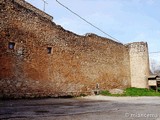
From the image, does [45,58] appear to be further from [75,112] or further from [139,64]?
[139,64]

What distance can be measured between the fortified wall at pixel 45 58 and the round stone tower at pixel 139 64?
4.18m

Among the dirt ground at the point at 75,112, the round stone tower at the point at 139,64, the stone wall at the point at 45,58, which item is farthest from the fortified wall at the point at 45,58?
the round stone tower at the point at 139,64

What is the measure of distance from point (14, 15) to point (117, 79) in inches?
495

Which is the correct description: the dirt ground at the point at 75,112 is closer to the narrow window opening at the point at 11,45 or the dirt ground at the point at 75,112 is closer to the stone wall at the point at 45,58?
the stone wall at the point at 45,58

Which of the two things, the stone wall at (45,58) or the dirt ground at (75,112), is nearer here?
the dirt ground at (75,112)

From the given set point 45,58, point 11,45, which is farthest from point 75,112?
point 45,58

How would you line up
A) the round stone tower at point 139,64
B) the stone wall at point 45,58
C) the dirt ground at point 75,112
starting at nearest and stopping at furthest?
the dirt ground at point 75,112, the stone wall at point 45,58, the round stone tower at point 139,64

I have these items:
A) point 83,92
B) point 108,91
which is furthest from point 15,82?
point 108,91

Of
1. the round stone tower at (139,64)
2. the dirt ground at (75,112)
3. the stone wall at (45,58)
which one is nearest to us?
the dirt ground at (75,112)

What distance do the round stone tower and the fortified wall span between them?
13.7 feet

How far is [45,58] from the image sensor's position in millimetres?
14914

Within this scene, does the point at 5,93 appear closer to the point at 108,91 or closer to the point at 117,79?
the point at 108,91

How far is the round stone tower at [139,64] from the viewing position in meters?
24.3

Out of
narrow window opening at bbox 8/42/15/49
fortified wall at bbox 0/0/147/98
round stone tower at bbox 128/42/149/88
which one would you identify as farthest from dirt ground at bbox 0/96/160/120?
round stone tower at bbox 128/42/149/88
